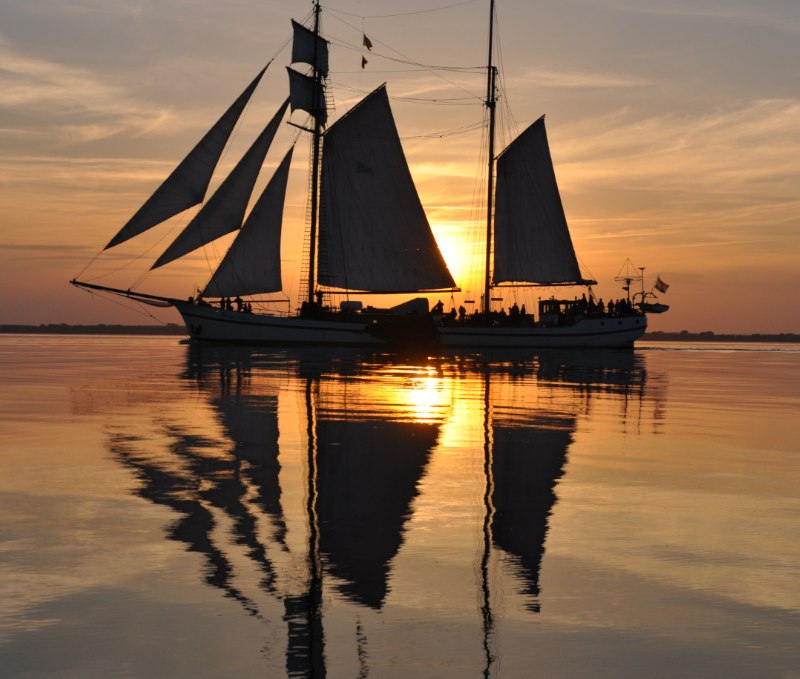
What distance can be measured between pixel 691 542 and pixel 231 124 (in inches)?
2707

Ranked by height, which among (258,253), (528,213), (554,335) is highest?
(528,213)

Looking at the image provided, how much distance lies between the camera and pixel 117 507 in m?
11.9

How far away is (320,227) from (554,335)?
26247mm

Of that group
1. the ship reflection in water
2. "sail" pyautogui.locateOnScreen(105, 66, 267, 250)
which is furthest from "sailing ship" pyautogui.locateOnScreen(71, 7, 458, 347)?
the ship reflection in water

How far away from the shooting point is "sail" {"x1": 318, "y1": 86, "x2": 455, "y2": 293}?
261ft

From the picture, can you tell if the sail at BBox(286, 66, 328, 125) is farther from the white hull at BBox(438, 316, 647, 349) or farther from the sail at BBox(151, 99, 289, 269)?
the white hull at BBox(438, 316, 647, 349)

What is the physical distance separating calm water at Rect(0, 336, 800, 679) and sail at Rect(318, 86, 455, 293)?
58.5m

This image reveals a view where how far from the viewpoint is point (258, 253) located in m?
78.4

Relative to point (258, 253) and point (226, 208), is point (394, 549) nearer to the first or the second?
point (226, 208)

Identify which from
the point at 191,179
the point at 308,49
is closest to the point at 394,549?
the point at 191,179

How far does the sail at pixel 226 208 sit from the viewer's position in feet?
245

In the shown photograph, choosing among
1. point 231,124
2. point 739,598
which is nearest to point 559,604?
point 739,598

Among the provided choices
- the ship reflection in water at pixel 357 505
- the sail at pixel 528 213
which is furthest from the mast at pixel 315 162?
the ship reflection in water at pixel 357 505

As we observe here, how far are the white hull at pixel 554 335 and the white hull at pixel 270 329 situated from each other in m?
8.19
